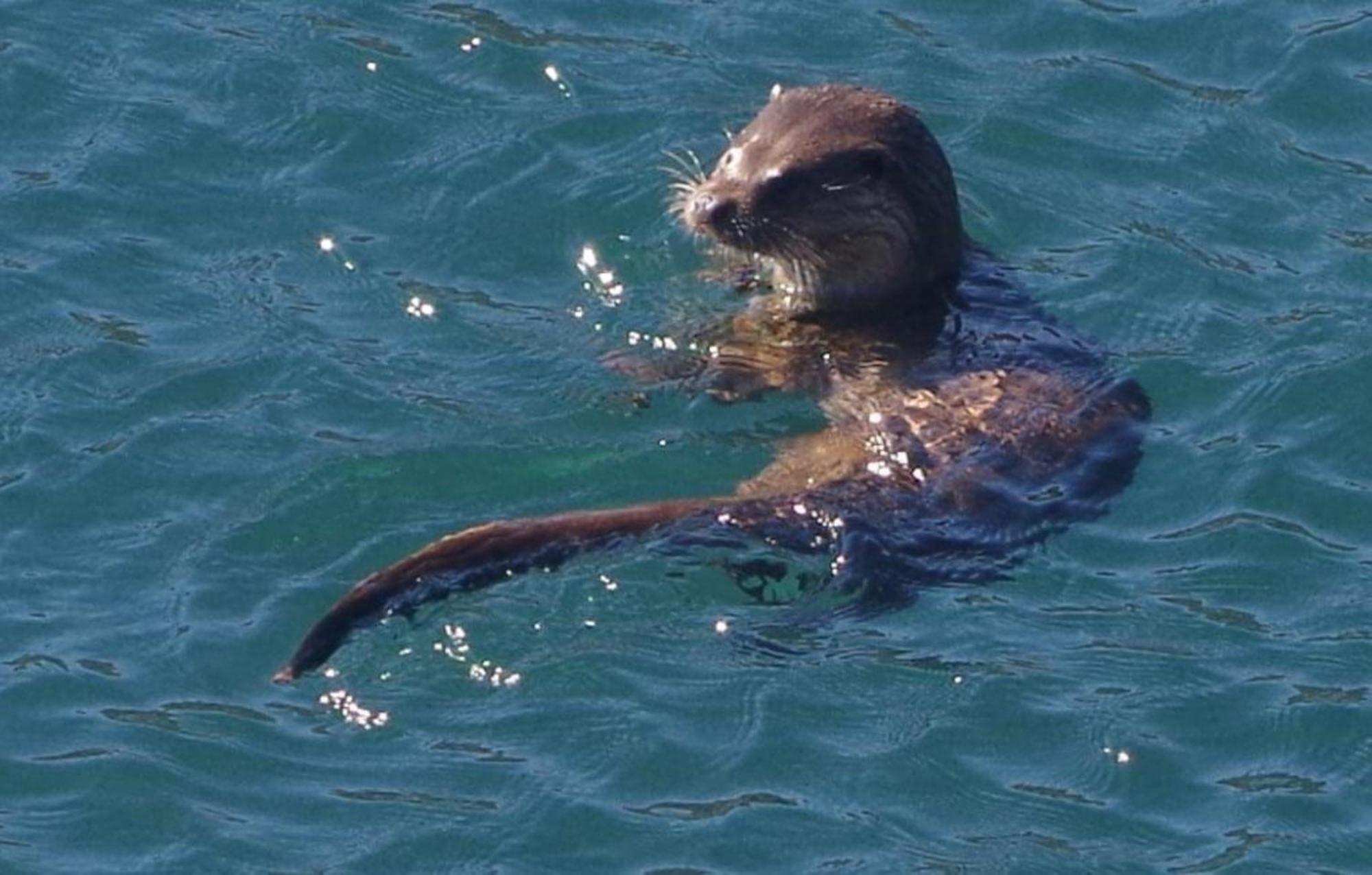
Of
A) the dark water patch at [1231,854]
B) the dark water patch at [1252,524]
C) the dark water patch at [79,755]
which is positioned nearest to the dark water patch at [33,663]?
the dark water patch at [79,755]

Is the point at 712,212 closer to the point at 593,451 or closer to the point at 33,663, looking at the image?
the point at 593,451

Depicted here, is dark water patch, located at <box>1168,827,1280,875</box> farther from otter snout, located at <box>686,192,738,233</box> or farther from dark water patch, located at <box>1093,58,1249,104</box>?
dark water patch, located at <box>1093,58,1249,104</box>

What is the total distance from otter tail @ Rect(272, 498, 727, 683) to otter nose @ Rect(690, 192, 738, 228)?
6.28 feet

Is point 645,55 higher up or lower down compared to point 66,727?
higher up

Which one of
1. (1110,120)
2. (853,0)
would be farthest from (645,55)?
(1110,120)

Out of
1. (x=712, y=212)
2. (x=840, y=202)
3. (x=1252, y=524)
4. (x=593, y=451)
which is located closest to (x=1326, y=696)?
→ (x=1252, y=524)

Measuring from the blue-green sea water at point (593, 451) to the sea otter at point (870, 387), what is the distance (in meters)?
0.18

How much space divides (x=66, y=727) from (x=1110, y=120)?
5306 millimetres

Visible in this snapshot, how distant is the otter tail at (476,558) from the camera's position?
25.9 feet

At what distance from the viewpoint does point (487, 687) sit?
26.8 feet

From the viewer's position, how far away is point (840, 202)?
10148mm

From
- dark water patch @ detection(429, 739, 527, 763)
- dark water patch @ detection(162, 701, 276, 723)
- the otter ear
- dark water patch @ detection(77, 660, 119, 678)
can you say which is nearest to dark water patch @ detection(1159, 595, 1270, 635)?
the otter ear

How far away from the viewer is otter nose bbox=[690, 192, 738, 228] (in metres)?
9.96

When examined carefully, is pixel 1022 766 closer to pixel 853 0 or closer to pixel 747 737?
pixel 747 737
